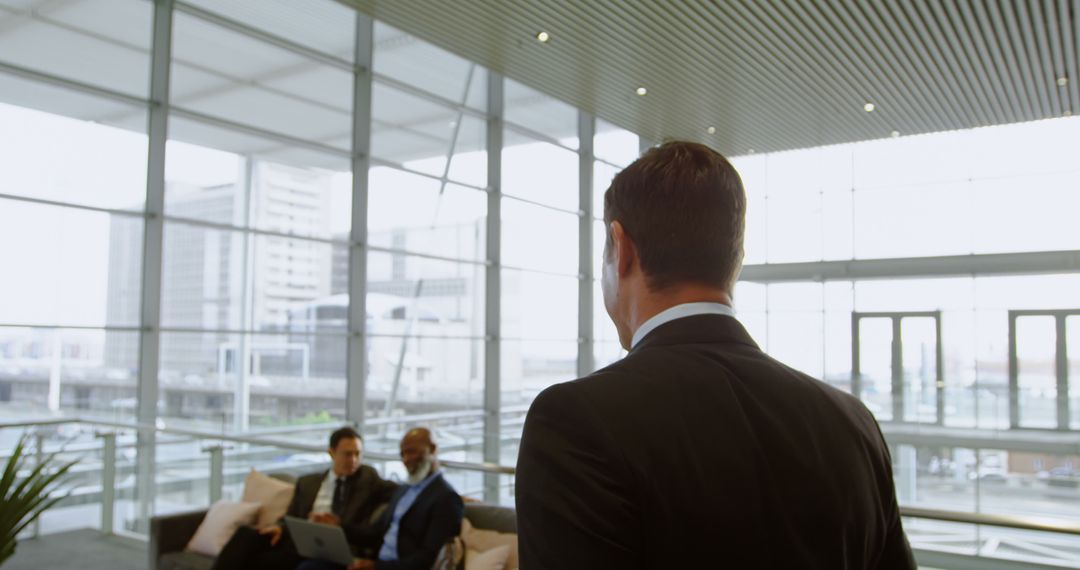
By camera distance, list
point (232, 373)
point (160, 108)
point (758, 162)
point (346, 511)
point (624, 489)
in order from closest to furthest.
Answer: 1. point (624, 489)
2. point (346, 511)
3. point (160, 108)
4. point (232, 373)
5. point (758, 162)

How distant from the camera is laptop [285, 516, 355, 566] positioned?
4.20 metres

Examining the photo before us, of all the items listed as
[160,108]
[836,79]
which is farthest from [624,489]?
[836,79]

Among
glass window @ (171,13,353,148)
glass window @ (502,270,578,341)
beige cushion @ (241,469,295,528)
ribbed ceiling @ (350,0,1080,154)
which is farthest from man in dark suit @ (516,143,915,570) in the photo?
glass window @ (502,270,578,341)

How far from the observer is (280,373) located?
9.19 m

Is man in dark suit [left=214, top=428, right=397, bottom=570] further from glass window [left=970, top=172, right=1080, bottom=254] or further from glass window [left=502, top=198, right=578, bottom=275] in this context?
glass window [left=970, top=172, right=1080, bottom=254]

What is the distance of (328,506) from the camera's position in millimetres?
4832

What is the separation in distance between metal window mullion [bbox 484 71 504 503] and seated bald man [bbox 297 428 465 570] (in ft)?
24.3

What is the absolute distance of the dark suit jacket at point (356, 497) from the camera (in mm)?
4586

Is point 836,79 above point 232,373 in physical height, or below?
above

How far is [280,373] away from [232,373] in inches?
22.5

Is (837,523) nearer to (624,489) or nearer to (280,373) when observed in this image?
(624,489)

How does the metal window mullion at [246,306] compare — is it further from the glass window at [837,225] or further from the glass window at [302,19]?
the glass window at [837,225]

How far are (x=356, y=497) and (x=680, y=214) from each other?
4.25 m

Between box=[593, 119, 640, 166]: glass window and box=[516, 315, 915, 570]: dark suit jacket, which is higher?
box=[593, 119, 640, 166]: glass window
